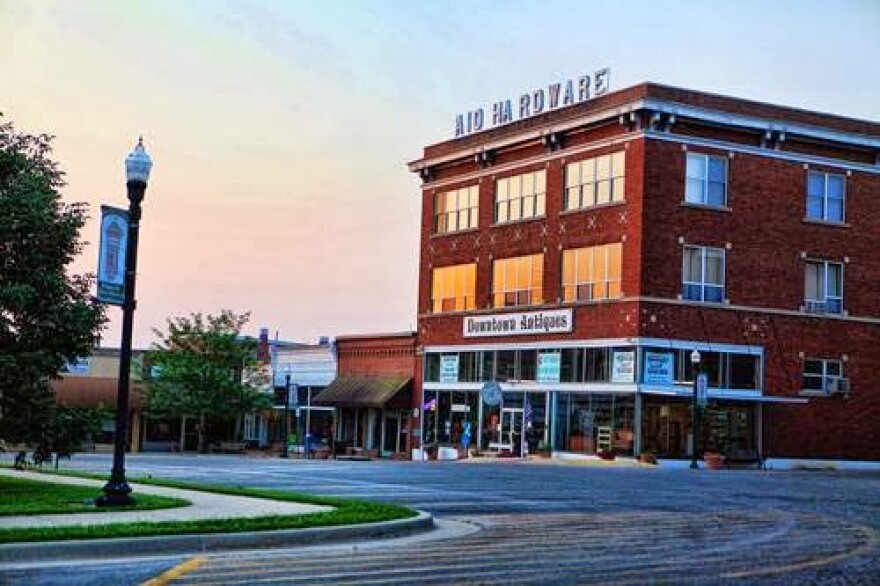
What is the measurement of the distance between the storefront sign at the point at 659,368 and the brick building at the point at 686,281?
0.07 meters

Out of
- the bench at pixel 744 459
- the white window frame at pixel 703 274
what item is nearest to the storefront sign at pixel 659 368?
the white window frame at pixel 703 274

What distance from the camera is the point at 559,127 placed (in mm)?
50062

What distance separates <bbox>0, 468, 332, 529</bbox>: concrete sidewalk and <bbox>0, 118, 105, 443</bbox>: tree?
1.83m

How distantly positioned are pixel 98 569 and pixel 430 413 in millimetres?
46009

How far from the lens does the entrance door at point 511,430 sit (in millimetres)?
51259

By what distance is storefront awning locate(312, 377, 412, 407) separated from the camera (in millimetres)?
58719

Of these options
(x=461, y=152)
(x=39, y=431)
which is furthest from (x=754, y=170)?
(x=39, y=431)

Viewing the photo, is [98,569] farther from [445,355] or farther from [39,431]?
[445,355]

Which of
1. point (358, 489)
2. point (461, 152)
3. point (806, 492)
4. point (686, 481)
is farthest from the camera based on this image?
point (461, 152)

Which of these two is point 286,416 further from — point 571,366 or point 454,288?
point 571,366

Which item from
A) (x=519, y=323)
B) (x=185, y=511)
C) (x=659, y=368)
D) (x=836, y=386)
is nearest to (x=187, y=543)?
(x=185, y=511)

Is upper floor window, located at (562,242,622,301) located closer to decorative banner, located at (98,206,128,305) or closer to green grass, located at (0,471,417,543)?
green grass, located at (0,471,417,543)

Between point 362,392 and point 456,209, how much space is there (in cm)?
1047

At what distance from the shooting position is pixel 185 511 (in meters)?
16.4
